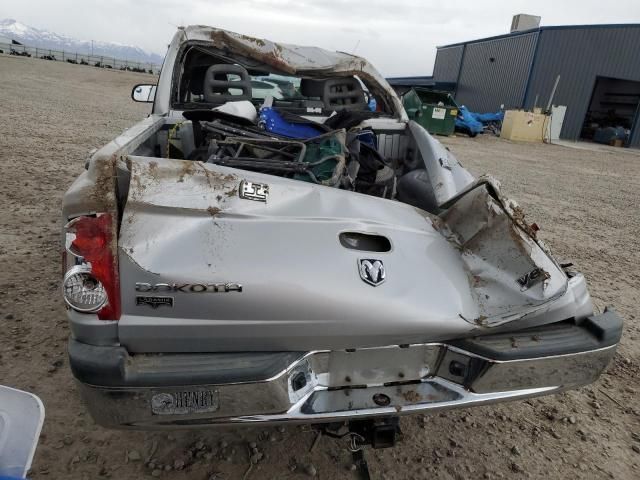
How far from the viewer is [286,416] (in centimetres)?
159

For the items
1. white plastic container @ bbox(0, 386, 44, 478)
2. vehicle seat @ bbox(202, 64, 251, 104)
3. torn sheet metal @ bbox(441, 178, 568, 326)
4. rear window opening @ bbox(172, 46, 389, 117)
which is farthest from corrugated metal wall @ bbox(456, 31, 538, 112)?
white plastic container @ bbox(0, 386, 44, 478)

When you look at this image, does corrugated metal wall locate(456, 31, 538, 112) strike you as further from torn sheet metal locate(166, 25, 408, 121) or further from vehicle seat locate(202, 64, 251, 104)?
vehicle seat locate(202, 64, 251, 104)

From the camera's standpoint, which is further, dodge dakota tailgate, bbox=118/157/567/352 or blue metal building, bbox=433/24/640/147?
blue metal building, bbox=433/24/640/147

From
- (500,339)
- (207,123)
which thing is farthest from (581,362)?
(207,123)

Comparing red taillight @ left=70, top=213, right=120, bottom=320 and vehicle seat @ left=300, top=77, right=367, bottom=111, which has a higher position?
vehicle seat @ left=300, top=77, right=367, bottom=111

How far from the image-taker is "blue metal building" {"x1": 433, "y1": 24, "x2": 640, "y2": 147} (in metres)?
21.8

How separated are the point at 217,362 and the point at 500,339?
1.08 m

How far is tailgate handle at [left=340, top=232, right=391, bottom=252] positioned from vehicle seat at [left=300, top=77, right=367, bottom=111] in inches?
100.0

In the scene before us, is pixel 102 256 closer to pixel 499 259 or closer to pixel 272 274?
pixel 272 274

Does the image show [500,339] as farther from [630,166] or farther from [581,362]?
[630,166]

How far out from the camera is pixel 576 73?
2270cm

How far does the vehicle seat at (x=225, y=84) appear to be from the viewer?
372 cm

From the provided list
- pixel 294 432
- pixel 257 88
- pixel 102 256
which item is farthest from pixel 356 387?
pixel 257 88

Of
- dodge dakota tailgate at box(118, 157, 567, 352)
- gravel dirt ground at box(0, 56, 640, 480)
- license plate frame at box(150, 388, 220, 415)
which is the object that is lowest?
gravel dirt ground at box(0, 56, 640, 480)
